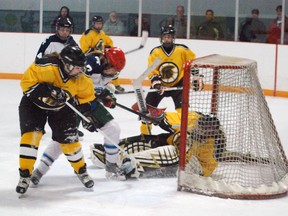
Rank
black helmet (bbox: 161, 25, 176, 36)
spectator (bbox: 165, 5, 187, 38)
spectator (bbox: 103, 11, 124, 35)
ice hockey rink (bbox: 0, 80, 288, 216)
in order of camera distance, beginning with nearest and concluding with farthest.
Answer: ice hockey rink (bbox: 0, 80, 288, 216) < black helmet (bbox: 161, 25, 176, 36) < spectator (bbox: 165, 5, 187, 38) < spectator (bbox: 103, 11, 124, 35)

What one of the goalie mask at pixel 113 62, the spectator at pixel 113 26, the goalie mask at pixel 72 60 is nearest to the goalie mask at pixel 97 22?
the spectator at pixel 113 26

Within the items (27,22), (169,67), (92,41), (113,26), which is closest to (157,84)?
(169,67)

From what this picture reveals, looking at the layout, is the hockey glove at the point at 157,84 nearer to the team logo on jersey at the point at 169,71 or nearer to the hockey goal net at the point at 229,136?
the team logo on jersey at the point at 169,71

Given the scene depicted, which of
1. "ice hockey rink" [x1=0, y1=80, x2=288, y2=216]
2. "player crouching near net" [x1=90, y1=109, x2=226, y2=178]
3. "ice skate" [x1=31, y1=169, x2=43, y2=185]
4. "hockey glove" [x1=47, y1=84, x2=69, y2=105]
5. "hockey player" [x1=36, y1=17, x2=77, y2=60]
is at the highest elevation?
"hockey player" [x1=36, y1=17, x2=77, y2=60]

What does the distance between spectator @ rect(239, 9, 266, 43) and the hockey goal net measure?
5619mm

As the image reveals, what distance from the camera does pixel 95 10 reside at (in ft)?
36.5

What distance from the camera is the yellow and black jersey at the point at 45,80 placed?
415 cm

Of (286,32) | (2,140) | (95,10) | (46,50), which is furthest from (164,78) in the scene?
(95,10)

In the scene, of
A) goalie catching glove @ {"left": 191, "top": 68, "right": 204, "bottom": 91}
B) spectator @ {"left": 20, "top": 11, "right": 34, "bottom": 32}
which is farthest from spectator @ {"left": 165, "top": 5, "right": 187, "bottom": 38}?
goalie catching glove @ {"left": 191, "top": 68, "right": 204, "bottom": 91}

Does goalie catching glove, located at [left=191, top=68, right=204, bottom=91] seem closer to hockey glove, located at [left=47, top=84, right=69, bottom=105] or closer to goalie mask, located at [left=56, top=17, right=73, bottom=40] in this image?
hockey glove, located at [left=47, top=84, right=69, bottom=105]

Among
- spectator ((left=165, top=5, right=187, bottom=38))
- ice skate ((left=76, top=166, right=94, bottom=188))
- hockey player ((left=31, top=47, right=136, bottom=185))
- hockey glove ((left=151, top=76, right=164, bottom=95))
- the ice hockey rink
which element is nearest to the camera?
the ice hockey rink

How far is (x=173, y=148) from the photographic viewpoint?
4.89 m

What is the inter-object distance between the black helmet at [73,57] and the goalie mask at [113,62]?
1.63ft

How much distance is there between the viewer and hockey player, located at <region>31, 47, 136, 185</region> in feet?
15.1
